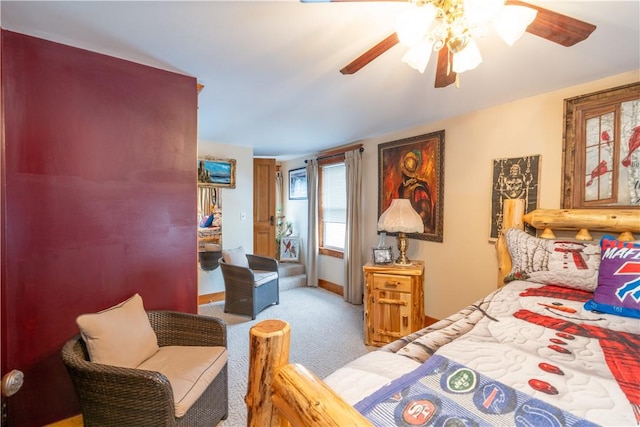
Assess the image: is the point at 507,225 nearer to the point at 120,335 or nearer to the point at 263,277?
the point at 263,277

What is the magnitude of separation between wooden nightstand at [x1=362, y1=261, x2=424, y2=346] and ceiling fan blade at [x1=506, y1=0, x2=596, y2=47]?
1.95 meters

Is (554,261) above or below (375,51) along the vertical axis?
below

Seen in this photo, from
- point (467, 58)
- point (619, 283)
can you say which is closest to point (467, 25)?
point (467, 58)

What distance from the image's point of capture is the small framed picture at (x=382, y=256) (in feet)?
9.50

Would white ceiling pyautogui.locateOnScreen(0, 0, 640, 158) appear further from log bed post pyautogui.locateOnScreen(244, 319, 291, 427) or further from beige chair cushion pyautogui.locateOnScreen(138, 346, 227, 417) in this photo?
beige chair cushion pyautogui.locateOnScreen(138, 346, 227, 417)

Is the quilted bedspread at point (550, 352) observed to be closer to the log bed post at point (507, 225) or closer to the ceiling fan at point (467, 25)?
the log bed post at point (507, 225)

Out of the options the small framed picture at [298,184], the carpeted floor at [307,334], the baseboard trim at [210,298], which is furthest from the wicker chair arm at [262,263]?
the small framed picture at [298,184]

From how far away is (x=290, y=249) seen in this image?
5297 mm

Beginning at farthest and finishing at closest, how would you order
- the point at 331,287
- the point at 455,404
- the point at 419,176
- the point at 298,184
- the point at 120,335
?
the point at 298,184 → the point at 331,287 → the point at 419,176 → the point at 120,335 → the point at 455,404

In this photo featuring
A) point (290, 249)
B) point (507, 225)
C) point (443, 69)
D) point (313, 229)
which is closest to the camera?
point (443, 69)

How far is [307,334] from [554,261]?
2.26 m

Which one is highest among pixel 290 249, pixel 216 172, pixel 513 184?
pixel 216 172

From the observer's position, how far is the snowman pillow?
1724mm

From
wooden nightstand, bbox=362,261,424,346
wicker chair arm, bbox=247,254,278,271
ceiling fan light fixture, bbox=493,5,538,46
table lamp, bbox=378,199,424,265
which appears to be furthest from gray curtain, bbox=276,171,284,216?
ceiling fan light fixture, bbox=493,5,538,46
